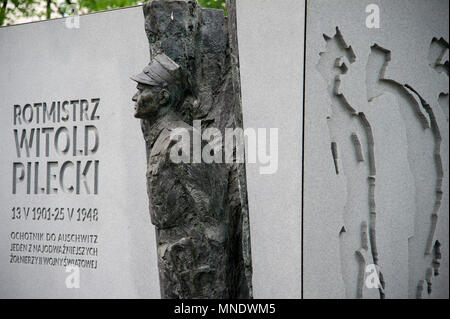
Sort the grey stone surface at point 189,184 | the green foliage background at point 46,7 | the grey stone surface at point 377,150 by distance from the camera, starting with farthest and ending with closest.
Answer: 1. the green foliage background at point 46,7
2. the grey stone surface at point 377,150
3. the grey stone surface at point 189,184

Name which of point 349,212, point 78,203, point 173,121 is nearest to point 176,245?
point 173,121

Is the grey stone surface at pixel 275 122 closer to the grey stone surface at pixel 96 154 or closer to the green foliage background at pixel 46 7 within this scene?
the grey stone surface at pixel 96 154

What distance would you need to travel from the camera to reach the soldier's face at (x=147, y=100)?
420cm

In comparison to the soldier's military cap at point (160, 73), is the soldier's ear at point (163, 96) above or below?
below

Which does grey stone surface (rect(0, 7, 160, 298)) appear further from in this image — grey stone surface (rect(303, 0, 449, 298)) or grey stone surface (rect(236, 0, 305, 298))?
grey stone surface (rect(303, 0, 449, 298))

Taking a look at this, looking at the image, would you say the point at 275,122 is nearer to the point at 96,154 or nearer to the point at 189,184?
the point at 189,184

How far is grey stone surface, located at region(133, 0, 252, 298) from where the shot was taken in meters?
4.15

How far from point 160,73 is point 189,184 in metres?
0.69

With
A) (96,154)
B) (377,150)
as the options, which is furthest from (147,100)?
(96,154)

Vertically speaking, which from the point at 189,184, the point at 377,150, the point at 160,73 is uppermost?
the point at 160,73

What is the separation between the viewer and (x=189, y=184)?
415 centimetres

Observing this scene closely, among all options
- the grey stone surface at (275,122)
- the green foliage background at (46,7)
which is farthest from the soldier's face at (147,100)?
the green foliage background at (46,7)

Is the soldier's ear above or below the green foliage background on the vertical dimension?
below

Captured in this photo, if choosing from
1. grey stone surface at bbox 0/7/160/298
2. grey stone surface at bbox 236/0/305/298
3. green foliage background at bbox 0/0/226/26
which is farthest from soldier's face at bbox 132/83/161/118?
green foliage background at bbox 0/0/226/26
